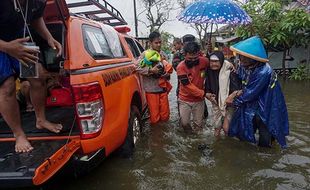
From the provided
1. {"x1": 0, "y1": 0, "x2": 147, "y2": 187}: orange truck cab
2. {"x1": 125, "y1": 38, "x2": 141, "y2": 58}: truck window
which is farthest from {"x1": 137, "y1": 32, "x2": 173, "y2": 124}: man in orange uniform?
{"x1": 0, "y1": 0, "x2": 147, "y2": 187}: orange truck cab

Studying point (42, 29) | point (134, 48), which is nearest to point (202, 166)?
point (42, 29)

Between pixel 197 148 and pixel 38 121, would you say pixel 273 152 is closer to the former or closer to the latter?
pixel 197 148

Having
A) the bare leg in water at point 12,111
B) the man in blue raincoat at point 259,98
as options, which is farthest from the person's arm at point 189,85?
the bare leg in water at point 12,111

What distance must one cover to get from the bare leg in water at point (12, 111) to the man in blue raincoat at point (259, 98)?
9.23ft

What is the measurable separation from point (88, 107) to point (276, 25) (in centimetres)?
1041

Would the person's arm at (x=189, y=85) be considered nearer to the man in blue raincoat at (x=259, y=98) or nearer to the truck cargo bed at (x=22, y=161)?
the man in blue raincoat at (x=259, y=98)

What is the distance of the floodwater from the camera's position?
3.83 metres

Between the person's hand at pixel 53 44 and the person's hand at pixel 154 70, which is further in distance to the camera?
the person's hand at pixel 154 70

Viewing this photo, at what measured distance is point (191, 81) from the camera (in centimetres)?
529

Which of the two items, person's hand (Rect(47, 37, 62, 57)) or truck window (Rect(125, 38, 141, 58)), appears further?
truck window (Rect(125, 38, 141, 58))

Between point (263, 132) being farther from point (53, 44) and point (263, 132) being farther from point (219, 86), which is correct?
point (53, 44)

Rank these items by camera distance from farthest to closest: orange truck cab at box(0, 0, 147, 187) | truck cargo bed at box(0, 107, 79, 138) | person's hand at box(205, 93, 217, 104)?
person's hand at box(205, 93, 217, 104) → truck cargo bed at box(0, 107, 79, 138) → orange truck cab at box(0, 0, 147, 187)

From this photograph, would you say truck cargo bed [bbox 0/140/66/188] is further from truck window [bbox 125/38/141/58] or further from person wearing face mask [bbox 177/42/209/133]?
truck window [bbox 125/38/141/58]

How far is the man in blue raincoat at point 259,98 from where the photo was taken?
4.41m
